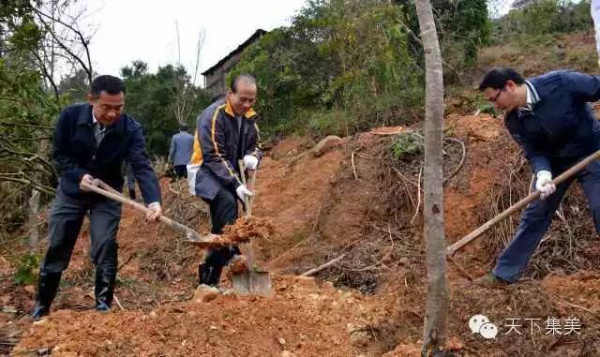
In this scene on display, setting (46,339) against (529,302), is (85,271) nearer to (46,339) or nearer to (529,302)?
(46,339)

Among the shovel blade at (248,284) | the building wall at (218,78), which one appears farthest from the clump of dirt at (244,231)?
the building wall at (218,78)

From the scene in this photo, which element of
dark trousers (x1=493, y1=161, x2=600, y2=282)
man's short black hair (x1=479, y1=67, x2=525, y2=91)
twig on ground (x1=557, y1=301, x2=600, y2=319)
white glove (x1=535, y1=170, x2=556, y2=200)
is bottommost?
twig on ground (x1=557, y1=301, x2=600, y2=319)

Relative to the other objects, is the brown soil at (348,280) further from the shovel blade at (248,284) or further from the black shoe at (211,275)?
the black shoe at (211,275)

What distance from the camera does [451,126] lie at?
7.33 m

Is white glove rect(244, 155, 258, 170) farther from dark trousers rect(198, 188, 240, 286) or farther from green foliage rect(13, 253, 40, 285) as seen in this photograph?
green foliage rect(13, 253, 40, 285)

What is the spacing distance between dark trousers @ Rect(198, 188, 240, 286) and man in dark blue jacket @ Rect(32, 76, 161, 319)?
19.7 inches

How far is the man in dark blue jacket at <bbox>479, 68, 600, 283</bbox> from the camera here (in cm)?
363

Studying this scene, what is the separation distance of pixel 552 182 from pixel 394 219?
3.03 meters

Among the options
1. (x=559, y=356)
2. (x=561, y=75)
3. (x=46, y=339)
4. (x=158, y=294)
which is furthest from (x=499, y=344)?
(x=158, y=294)

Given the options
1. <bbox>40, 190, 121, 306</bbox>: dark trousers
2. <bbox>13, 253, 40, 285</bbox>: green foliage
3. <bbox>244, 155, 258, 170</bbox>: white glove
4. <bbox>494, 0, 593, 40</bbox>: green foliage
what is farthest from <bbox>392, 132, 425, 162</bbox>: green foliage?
<bbox>494, 0, 593, 40</bbox>: green foliage

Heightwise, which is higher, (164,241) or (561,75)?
(561,75)

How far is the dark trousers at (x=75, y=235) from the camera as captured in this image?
3824 millimetres

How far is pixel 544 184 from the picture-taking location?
3629 millimetres

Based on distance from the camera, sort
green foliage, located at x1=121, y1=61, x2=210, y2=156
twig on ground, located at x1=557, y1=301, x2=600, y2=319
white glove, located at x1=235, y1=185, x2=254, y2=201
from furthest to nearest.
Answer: green foliage, located at x1=121, y1=61, x2=210, y2=156 < white glove, located at x1=235, y1=185, x2=254, y2=201 < twig on ground, located at x1=557, y1=301, x2=600, y2=319
